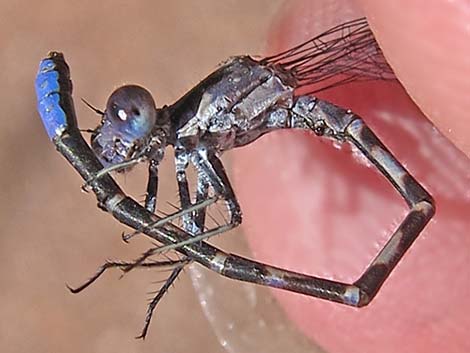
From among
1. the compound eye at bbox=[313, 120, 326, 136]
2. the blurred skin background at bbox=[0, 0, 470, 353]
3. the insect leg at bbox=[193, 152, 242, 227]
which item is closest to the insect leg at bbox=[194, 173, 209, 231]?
the insect leg at bbox=[193, 152, 242, 227]

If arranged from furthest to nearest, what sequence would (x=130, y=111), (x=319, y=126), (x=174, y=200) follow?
(x=174, y=200)
(x=319, y=126)
(x=130, y=111)

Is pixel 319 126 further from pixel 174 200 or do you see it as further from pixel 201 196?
pixel 174 200

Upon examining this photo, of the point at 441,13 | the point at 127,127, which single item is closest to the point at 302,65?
the point at 127,127

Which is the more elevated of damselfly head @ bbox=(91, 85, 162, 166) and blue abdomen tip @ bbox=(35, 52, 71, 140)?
blue abdomen tip @ bbox=(35, 52, 71, 140)

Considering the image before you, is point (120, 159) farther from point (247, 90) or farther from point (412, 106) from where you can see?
point (412, 106)

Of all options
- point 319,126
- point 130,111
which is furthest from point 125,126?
point 319,126

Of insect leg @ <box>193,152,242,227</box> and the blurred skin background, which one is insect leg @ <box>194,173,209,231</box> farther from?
the blurred skin background
